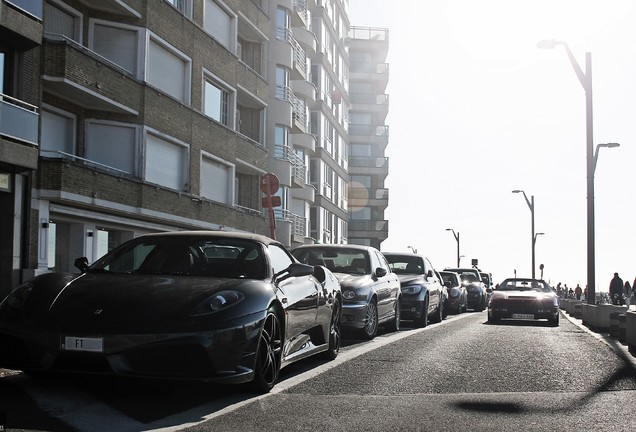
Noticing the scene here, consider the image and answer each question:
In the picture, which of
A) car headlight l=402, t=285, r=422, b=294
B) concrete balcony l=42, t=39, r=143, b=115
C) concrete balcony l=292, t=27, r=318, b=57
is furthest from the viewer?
concrete balcony l=292, t=27, r=318, b=57

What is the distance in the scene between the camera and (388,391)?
7258 millimetres

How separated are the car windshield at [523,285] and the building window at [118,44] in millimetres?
11608

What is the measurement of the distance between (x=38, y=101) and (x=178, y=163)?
7.79m

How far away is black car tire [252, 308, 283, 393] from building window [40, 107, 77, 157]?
14502 mm

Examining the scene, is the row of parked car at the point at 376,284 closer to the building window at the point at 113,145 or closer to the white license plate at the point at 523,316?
the white license plate at the point at 523,316

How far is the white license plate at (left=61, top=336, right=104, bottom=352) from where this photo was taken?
238 inches

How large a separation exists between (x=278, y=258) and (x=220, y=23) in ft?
80.4

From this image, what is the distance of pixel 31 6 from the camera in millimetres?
19109

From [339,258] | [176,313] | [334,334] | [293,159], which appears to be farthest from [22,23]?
[293,159]

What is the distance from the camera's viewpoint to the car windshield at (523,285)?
75.0 ft

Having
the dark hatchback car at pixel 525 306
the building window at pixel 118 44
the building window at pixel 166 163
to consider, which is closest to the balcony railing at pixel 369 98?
the building window at pixel 166 163

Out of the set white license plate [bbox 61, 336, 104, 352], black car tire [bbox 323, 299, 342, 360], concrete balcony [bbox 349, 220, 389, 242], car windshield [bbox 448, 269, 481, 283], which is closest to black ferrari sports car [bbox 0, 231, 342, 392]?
white license plate [bbox 61, 336, 104, 352]

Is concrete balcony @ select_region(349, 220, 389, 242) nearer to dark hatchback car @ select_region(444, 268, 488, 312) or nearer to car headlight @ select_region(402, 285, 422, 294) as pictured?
dark hatchback car @ select_region(444, 268, 488, 312)

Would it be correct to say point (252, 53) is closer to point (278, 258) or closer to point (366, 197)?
point (278, 258)
